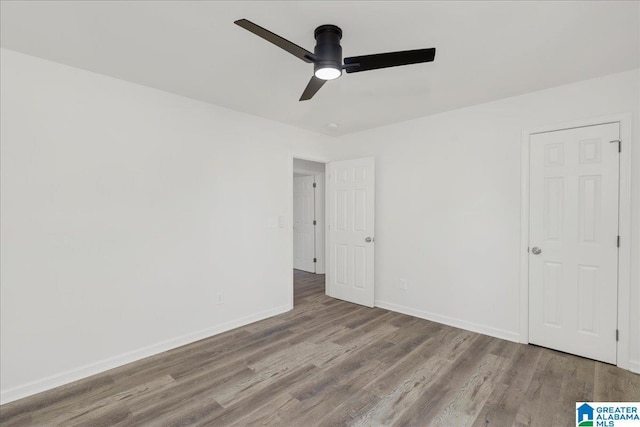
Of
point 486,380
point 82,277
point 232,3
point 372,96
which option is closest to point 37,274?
point 82,277

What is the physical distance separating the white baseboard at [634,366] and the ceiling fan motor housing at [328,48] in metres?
3.35

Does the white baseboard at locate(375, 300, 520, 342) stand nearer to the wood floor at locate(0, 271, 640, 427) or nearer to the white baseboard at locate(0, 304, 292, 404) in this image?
the wood floor at locate(0, 271, 640, 427)

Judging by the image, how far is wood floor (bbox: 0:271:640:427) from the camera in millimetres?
1971

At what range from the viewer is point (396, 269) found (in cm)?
404

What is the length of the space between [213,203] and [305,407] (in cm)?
219

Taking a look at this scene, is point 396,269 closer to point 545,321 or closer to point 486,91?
point 545,321

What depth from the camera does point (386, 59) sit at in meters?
1.78

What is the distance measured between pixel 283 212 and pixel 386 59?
2573 mm

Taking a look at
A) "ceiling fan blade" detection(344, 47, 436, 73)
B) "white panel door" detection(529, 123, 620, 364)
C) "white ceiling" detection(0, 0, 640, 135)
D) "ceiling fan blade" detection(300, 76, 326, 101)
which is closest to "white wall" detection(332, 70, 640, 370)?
"white panel door" detection(529, 123, 620, 364)

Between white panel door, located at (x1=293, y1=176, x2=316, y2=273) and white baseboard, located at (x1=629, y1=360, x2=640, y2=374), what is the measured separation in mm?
4789

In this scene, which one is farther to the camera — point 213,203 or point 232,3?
point 213,203

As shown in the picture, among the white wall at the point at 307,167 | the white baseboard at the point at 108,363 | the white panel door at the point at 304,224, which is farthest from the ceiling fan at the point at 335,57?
the white panel door at the point at 304,224

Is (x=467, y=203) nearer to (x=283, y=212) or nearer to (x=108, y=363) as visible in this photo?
(x=283, y=212)

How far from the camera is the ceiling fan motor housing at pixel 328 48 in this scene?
1791 mm
